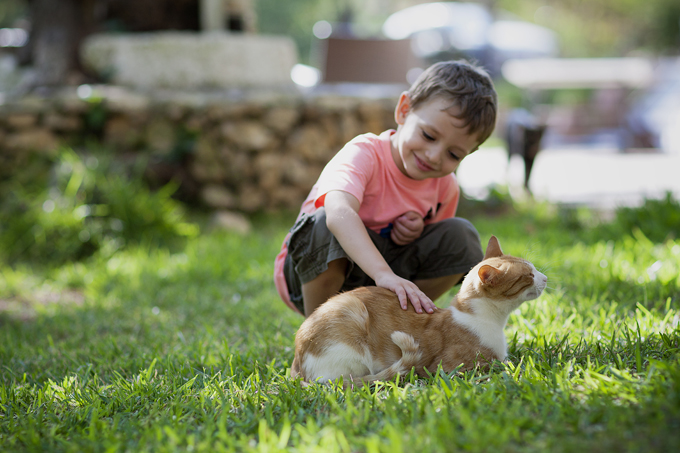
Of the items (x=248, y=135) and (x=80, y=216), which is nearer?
(x=80, y=216)

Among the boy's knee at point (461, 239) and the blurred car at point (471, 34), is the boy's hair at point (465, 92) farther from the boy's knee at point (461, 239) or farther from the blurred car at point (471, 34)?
the blurred car at point (471, 34)

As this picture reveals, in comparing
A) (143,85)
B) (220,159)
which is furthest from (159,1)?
(220,159)

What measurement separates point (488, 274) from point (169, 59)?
490 centimetres

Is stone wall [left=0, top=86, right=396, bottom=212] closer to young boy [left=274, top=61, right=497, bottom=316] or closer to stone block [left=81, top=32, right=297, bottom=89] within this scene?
stone block [left=81, top=32, right=297, bottom=89]

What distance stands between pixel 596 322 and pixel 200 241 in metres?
3.32

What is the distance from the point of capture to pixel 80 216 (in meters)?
4.43

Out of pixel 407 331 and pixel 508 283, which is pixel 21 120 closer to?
pixel 407 331

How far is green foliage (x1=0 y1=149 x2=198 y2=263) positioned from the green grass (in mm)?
717

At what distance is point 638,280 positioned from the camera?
2.85 metres

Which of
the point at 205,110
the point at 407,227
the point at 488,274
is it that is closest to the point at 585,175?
the point at 205,110

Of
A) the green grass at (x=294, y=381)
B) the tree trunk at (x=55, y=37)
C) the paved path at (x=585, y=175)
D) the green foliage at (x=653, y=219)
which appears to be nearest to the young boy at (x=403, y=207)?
the green grass at (x=294, y=381)

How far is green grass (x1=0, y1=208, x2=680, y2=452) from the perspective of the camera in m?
1.41

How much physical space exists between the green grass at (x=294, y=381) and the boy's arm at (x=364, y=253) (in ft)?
0.98

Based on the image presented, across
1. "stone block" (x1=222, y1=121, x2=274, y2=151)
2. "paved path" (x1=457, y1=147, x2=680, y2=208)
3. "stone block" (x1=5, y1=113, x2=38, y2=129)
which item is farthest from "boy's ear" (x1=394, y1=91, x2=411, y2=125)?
"stone block" (x1=5, y1=113, x2=38, y2=129)
